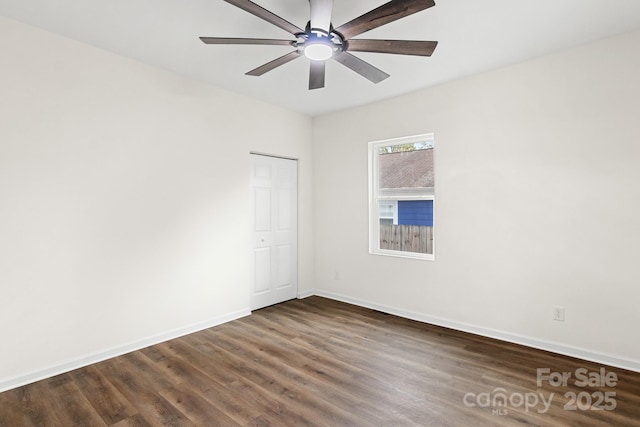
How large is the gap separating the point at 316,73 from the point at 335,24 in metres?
0.39

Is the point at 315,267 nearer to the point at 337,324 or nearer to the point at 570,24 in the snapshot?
the point at 337,324

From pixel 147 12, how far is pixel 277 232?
286 cm

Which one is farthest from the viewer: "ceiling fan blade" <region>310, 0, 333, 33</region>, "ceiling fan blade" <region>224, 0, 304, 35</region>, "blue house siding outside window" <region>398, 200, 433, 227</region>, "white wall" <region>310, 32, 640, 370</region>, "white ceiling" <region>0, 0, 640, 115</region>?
"blue house siding outside window" <region>398, 200, 433, 227</region>

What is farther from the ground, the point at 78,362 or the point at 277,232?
the point at 277,232

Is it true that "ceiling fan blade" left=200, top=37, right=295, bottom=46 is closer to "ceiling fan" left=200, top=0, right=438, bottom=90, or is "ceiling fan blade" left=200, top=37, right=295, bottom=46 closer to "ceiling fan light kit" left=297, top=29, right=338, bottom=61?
"ceiling fan" left=200, top=0, right=438, bottom=90

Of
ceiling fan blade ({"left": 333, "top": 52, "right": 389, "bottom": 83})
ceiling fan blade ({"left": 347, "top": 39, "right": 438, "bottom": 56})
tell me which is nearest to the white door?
ceiling fan blade ({"left": 333, "top": 52, "right": 389, "bottom": 83})

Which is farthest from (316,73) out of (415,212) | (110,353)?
(110,353)

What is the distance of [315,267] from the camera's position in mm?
4961

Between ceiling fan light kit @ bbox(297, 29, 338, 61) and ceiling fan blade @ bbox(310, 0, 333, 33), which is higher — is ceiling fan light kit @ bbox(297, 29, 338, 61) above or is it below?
below

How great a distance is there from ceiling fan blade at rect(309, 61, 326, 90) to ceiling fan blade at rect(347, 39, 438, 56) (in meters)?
0.26

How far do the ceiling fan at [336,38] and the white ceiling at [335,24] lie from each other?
0.94 ft

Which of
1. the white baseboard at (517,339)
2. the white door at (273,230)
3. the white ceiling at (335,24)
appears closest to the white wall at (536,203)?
the white baseboard at (517,339)

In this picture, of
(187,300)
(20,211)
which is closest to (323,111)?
(187,300)

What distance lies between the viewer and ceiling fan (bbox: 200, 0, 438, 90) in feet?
5.86
